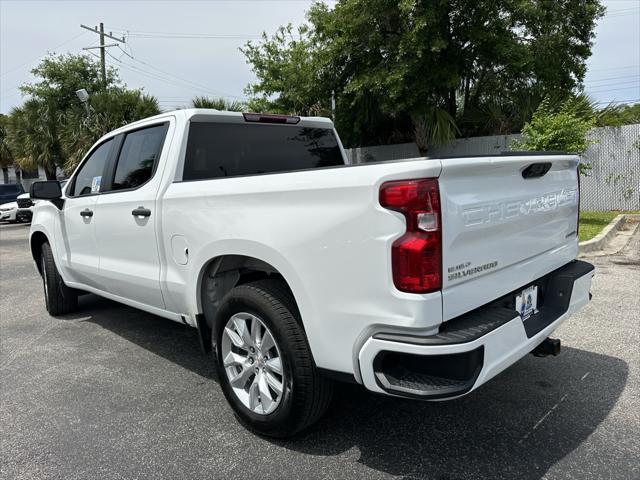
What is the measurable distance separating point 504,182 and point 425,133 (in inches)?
491

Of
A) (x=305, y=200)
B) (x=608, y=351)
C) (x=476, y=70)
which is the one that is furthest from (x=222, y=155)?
(x=476, y=70)

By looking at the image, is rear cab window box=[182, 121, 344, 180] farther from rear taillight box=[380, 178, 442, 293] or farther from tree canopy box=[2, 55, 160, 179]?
tree canopy box=[2, 55, 160, 179]

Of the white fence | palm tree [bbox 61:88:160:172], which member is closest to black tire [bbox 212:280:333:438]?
the white fence

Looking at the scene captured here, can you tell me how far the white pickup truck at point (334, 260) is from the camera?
2152mm

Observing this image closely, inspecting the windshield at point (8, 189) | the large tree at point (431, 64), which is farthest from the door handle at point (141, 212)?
the windshield at point (8, 189)

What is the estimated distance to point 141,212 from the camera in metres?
3.57

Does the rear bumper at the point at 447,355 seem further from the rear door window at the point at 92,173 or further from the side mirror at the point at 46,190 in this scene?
the side mirror at the point at 46,190

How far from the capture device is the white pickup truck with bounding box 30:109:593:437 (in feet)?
7.06

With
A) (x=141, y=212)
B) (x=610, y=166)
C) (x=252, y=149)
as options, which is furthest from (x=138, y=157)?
(x=610, y=166)

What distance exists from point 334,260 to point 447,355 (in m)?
0.64

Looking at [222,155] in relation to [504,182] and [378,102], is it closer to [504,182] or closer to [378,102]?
[504,182]

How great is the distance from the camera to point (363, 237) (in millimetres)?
2211

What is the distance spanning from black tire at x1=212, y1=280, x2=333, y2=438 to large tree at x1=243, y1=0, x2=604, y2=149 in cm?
1063

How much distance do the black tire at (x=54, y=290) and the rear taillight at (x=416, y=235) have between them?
4.49 m
